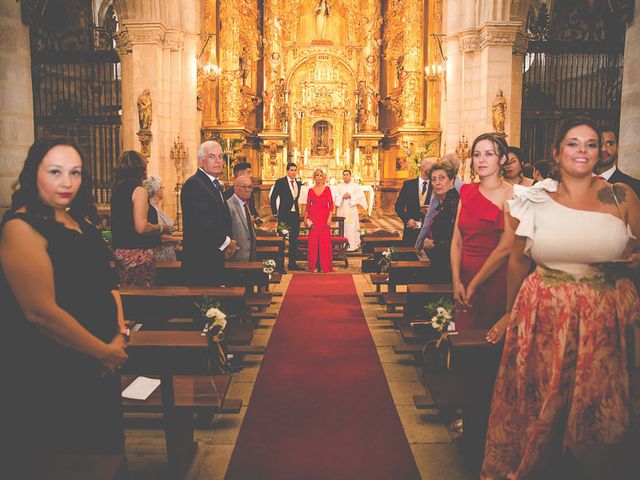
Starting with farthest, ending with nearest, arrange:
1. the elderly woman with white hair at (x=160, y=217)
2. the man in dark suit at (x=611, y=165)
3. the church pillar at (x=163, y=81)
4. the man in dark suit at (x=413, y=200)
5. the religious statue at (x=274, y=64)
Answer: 1. the religious statue at (x=274, y=64)
2. the church pillar at (x=163, y=81)
3. the man in dark suit at (x=413, y=200)
4. the elderly woman with white hair at (x=160, y=217)
5. the man in dark suit at (x=611, y=165)

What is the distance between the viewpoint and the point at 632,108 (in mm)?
6809

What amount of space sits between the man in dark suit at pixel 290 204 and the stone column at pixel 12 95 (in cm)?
443

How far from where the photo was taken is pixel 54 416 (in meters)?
2.20

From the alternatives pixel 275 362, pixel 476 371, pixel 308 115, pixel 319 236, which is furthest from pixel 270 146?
pixel 476 371

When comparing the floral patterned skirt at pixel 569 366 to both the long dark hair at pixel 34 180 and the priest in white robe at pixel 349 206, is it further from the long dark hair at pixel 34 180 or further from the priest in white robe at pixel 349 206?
the priest in white robe at pixel 349 206

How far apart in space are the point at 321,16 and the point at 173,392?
21271 mm

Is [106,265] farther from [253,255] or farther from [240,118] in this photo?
[240,118]

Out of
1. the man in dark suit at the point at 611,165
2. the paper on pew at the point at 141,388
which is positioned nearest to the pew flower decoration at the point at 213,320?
the paper on pew at the point at 141,388

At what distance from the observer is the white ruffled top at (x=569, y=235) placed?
2.54 metres

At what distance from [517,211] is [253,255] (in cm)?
403

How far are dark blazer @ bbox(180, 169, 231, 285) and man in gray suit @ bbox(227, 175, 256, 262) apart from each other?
30.9 inches

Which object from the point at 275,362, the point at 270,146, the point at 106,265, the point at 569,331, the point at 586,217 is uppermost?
the point at 270,146

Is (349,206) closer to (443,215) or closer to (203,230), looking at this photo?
(443,215)

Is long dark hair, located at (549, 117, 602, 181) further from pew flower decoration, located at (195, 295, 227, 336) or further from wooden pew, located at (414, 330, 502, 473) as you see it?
pew flower decoration, located at (195, 295, 227, 336)
